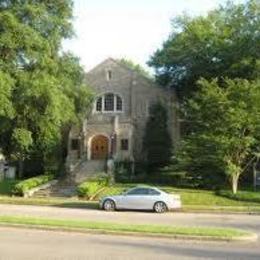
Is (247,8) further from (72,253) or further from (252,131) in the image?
(72,253)

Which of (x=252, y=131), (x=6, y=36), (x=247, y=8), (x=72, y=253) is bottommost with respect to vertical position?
(x=72, y=253)

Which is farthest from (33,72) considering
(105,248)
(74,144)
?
(105,248)

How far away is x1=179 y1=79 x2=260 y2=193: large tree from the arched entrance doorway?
560 inches

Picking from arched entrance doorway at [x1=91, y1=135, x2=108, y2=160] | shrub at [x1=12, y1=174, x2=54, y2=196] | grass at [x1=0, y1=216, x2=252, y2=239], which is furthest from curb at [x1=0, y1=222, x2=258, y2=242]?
arched entrance doorway at [x1=91, y1=135, x2=108, y2=160]

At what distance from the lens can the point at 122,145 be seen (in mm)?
56844

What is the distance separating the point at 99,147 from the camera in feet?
189

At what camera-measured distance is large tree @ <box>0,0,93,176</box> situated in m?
43.0

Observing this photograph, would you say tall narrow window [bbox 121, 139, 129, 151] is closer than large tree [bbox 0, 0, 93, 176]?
No

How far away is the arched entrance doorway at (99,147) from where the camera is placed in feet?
189

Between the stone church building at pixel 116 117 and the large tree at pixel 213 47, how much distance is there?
218 centimetres

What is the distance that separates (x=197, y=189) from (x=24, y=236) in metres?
27.3

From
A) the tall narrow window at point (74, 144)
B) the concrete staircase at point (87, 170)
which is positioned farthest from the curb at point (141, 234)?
the tall narrow window at point (74, 144)

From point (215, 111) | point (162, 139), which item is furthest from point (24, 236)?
point (162, 139)

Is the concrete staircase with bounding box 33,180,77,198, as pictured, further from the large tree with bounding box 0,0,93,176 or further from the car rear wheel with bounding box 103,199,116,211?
the car rear wheel with bounding box 103,199,116,211
